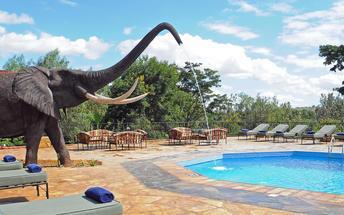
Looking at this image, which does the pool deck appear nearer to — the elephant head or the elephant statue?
the elephant statue

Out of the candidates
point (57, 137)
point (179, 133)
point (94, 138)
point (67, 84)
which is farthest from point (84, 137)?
point (67, 84)

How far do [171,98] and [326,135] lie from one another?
11.5 meters

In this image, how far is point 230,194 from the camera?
6.93 metres

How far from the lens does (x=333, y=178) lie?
35.5 ft

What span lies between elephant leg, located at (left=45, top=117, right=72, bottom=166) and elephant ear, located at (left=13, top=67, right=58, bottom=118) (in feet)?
1.47

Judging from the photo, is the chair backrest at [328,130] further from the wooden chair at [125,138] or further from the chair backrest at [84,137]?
the chair backrest at [84,137]

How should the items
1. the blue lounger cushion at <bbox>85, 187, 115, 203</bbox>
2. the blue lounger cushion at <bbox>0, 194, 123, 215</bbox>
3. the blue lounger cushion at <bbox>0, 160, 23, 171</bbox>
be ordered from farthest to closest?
1. the blue lounger cushion at <bbox>0, 160, 23, 171</bbox>
2. the blue lounger cushion at <bbox>85, 187, 115, 203</bbox>
3. the blue lounger cushion at <bbox>0, 194, 123, 215</bbox>

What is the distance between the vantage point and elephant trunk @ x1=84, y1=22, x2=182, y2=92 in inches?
351

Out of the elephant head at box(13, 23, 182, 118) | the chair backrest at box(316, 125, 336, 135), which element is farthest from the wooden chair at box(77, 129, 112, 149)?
the chair backrest at box(316, 125, 336, 135)

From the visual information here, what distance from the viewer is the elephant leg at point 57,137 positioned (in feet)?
31.2

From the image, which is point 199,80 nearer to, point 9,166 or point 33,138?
point 33,138

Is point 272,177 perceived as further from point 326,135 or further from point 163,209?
point 326,135

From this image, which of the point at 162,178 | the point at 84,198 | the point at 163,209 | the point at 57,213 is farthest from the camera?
the point at 162,178

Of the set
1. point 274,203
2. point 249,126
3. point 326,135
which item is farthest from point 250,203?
point 249,126
